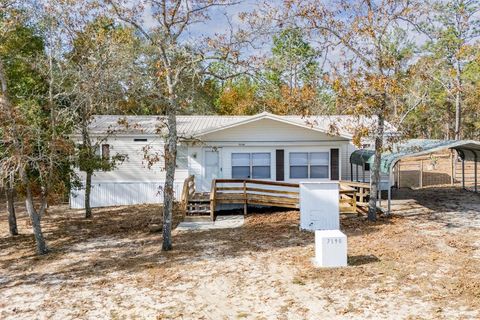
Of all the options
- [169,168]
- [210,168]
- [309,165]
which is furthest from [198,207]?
[309,165]

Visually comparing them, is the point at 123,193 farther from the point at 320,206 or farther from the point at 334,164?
the point at 320,206

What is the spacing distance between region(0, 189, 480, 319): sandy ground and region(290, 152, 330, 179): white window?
339 centimetres

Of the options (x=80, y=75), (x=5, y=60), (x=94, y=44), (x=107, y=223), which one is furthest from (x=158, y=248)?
(x=5, y=60)

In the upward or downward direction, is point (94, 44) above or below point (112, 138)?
above

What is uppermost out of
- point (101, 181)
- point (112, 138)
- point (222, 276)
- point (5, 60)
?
point (5, 60)

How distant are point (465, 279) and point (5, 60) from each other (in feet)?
46.2

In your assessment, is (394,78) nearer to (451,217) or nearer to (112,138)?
(451,217)

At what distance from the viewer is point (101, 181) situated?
18984 millimetres

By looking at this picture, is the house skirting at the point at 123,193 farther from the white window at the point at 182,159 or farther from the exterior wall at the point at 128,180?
the white window at the point at 182,159

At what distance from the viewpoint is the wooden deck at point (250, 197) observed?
1433cm

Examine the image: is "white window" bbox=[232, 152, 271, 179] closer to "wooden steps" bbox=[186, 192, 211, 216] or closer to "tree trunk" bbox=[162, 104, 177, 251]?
"wooden steps" bbox=[186, 192, 211, 216]

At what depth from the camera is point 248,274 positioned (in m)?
8.59

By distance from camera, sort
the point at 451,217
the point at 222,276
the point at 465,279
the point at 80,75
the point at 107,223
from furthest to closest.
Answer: the point at 107,223 → the point at 451,217 → the point at 80,75 → the point at 222,276 → the point at 465,279

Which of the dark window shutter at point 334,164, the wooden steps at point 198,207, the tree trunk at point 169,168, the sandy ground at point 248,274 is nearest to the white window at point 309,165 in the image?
the dark window shutter at point 334,164
